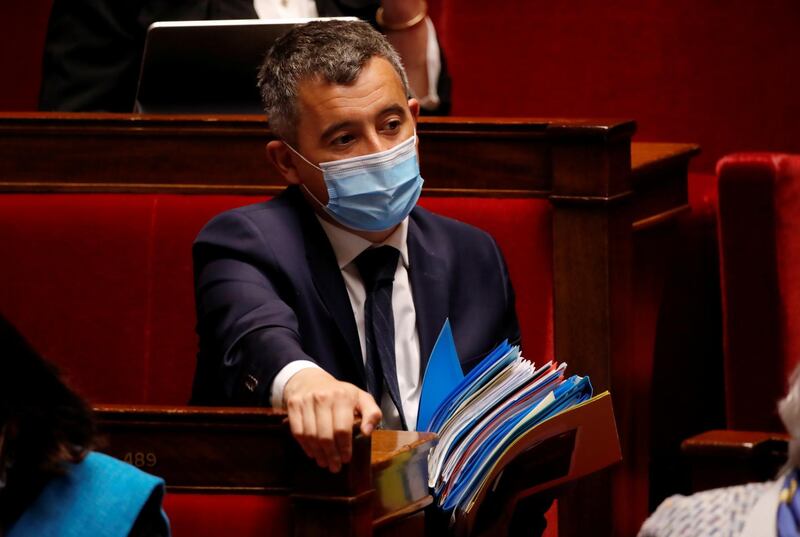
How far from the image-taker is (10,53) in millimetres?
3615

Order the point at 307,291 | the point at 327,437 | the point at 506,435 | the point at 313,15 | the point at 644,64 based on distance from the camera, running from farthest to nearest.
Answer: the point at 644,64
the point at 313,15
the point at 307,291
the point at 506,435
the point at 327,437

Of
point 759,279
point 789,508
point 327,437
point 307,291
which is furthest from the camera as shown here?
point 759,279

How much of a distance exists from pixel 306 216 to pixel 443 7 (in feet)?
5.15

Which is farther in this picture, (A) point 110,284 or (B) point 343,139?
(A) point 110,284

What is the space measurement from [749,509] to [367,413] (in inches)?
15.0

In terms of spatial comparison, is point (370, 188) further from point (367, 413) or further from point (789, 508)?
point (789, 508)

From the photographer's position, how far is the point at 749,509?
1.10 metres

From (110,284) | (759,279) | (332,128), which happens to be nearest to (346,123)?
(332,128)

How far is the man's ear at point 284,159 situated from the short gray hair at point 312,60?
0.05 ft

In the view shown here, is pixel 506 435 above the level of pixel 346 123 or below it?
below

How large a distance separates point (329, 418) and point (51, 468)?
0.27 m

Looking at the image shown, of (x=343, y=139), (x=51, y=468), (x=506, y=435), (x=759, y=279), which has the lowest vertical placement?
(x=759, y=279)

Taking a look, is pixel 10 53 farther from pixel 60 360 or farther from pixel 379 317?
pixel 379 317

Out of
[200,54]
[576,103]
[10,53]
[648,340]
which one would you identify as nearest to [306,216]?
[200,54]
